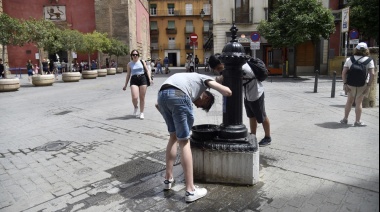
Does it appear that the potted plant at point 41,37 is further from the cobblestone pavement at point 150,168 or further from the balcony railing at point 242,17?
the balcony railing at point 242,17

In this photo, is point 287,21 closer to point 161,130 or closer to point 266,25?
point 266,25

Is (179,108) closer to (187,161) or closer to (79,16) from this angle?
(187,161)

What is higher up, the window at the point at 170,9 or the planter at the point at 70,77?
the window at the point at 170,9

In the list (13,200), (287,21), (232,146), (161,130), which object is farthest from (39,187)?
(287,21)

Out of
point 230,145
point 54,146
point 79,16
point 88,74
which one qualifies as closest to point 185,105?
point 230,145

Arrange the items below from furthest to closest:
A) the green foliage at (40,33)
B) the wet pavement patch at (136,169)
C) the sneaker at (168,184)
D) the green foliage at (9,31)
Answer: the green foliage at (40,33) → the green foliage at (9,31) → the wet pavement patch at (136,169) → the sneaker at (168,184)

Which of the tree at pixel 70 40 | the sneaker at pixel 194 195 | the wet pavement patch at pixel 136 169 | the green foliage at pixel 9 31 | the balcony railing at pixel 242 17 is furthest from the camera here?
the balcony railing at pixel 242 17

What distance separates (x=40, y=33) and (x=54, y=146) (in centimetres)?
1327

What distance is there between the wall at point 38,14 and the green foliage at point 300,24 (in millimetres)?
22342

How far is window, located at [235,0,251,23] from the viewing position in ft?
82.6

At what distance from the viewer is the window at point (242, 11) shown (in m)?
25.2

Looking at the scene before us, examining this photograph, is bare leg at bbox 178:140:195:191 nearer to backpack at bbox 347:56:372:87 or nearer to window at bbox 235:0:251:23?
backpack at bbox 347:56:372:87

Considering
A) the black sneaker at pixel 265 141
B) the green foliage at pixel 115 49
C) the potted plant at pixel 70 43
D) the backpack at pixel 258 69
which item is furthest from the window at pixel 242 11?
the backpack at pixel 258 69

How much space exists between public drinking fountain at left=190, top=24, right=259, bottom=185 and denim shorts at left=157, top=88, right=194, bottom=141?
554mm
